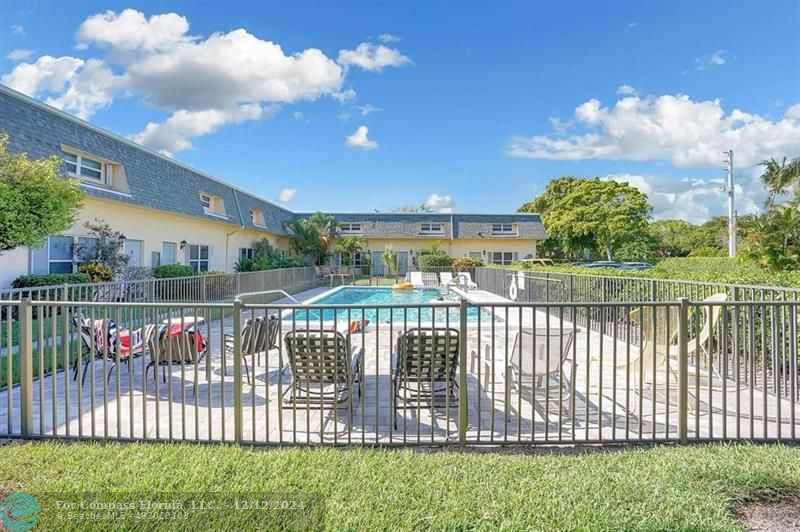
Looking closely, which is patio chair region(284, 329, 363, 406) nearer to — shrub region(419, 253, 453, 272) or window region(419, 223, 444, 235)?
shrub region(419, 253, 453, 272)

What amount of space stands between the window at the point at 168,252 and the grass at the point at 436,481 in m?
13.7

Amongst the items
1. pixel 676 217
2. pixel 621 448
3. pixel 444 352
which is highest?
pixel 676 217

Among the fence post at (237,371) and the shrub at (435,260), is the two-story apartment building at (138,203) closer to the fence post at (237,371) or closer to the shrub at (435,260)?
the shrub at (435,260)

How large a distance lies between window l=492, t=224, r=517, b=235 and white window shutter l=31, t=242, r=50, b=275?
2645 centimetres

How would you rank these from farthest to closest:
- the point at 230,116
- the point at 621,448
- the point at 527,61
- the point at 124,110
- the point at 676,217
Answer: the point at 676,217 → the point at 230,116 → the point at 124,110 → the point at 527,61 → the point at 621,448

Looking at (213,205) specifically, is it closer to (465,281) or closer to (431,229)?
(465,281)

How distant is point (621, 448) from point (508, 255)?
2929 centimetres

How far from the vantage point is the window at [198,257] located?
17.9 meters

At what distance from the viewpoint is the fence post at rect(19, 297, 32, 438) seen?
382 centimetres

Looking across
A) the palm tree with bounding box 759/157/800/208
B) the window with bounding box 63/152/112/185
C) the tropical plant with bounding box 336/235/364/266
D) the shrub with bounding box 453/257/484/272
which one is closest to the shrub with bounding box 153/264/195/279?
the window with bounding box 63/152/112/185

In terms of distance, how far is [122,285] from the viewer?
8.33 meters

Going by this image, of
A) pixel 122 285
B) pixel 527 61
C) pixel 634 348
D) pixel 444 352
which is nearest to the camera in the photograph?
pixel 444 352

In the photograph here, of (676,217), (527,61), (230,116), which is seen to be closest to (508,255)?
(527,61)

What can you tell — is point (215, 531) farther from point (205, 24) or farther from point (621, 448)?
point (205, 24)
